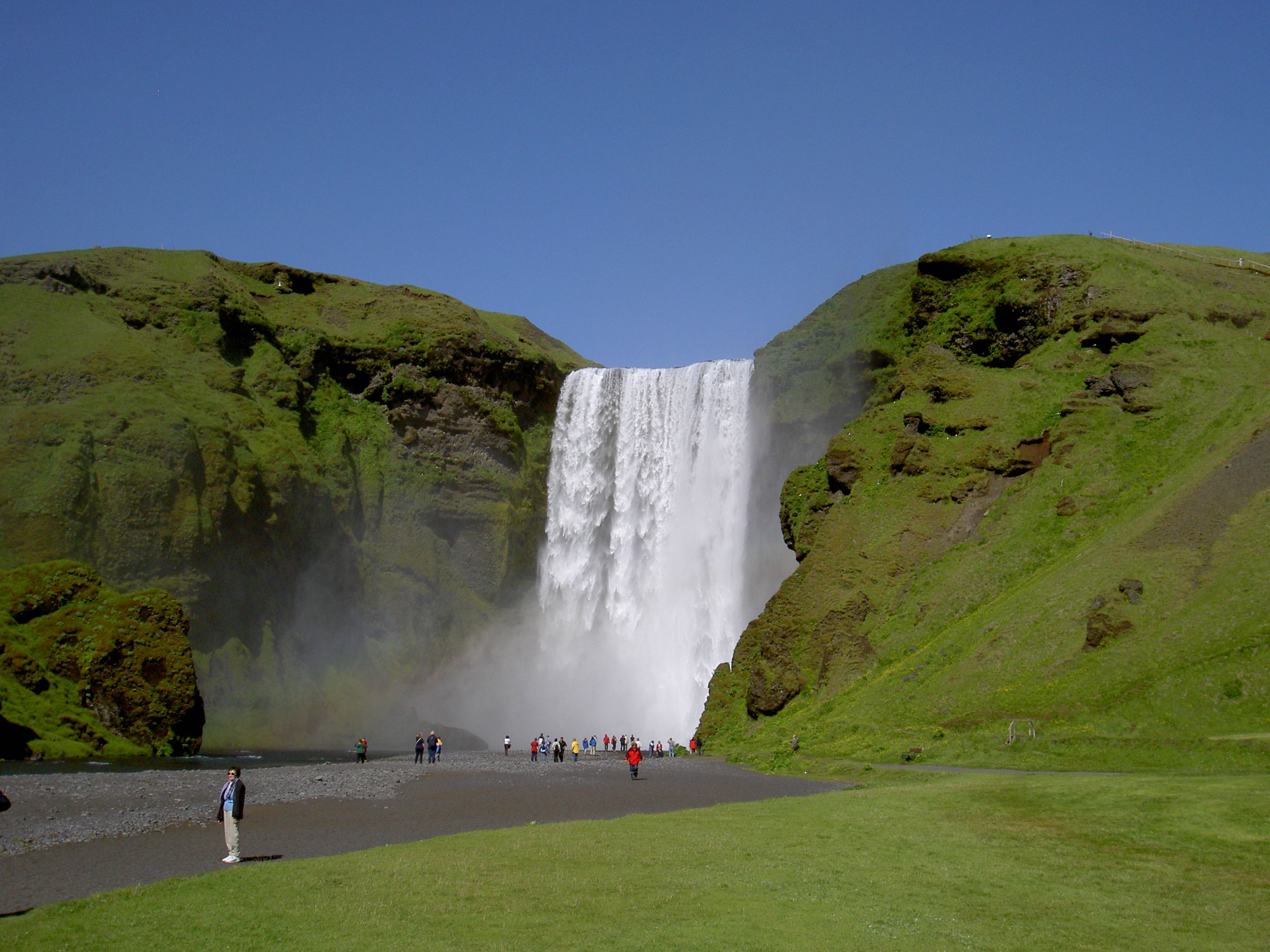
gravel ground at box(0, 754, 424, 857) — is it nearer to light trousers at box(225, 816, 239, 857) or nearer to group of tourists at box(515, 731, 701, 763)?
light trousers at box(225, 816, 239, 857)

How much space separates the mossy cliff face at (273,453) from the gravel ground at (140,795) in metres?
28.5

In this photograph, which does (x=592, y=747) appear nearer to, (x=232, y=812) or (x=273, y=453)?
(x=273, y=453)

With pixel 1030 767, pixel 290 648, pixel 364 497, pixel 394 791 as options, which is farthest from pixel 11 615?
pixel 1030 767

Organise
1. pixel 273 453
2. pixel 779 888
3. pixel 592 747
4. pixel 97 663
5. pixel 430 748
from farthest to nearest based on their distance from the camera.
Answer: pixel 273 453, pixel 592 747, pixel 97 663, pixel 430 748, pixel 779 888

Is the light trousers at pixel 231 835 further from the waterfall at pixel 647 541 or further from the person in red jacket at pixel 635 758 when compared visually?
the waterfall at pixel 647 541

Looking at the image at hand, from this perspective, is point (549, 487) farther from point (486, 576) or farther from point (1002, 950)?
point (1002, 950)

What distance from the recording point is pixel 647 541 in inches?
3061

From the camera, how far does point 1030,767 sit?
93.1 feet

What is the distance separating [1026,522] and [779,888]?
112ft

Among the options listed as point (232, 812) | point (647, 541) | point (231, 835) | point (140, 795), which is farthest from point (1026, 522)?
point (231, 835)

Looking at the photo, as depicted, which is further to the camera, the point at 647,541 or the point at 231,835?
the point at 647,541

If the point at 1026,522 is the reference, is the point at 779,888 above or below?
below

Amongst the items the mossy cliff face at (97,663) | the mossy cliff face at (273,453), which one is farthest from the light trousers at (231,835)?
the mossy cliff face at (273,453)

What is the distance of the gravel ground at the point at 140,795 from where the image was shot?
21.4m
